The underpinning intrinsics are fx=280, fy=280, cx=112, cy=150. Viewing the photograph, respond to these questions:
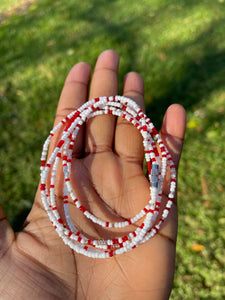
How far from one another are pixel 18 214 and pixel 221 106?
133 inches

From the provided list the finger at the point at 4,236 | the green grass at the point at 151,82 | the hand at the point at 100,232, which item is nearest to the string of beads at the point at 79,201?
the hand at the point at 100,232

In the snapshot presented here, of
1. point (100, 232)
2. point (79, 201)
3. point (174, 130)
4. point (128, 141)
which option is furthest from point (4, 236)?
point (174, 130)

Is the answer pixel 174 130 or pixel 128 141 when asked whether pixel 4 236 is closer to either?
pixel 128 141

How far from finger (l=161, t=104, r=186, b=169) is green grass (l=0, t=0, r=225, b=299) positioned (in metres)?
1.04

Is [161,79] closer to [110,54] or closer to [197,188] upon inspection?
[110,54]

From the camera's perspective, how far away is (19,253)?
2311mm

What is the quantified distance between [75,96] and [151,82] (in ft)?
6.29

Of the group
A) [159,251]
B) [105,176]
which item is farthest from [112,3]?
[159,251]

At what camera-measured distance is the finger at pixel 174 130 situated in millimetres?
2820

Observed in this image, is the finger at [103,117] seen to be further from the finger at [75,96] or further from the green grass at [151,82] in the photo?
the green grass at [151,82]

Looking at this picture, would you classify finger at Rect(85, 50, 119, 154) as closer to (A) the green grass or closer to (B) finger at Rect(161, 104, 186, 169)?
(B) finger at Rect(161, 104, 186, 169)

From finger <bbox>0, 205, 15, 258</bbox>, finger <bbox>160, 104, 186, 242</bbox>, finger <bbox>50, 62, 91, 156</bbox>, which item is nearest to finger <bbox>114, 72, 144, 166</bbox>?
finger <bbox>160, 104, 186, 242</bbox>

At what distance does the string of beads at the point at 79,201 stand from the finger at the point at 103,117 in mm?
117

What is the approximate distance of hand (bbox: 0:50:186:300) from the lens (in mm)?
2217
